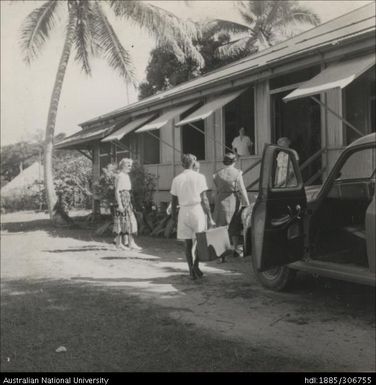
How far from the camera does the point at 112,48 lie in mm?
17734

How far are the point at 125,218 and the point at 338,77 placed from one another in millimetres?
4766

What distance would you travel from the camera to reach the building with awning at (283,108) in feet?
29.0

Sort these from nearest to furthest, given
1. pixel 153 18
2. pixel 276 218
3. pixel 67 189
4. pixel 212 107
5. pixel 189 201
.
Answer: pixel 276 218, pixel 189 201, pixel 212 107, pixel 153 18, pixel 67 189

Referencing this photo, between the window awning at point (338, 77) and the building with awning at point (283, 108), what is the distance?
Result: 0.8 inches

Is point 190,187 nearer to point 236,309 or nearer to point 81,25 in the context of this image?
point 236,309

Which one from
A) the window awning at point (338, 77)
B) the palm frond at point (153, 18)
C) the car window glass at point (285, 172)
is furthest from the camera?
the palm frond at point (153, 18)

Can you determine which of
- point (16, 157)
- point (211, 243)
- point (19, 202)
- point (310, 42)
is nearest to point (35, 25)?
point (310, 42)

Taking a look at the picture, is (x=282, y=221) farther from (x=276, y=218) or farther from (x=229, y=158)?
(x=229, y=158)

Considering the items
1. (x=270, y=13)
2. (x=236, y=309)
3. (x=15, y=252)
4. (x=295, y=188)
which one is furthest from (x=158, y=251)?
(x=270, y=13)

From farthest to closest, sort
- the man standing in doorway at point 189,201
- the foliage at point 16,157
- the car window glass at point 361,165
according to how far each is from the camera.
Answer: the foliage at point 16,157, the car window glass at point 361,165, the man standing in doorway at point 189,201

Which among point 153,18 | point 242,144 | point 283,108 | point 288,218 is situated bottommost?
point 288,218

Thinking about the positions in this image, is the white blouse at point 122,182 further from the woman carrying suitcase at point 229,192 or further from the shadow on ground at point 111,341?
the shadow on ground at point 111,341

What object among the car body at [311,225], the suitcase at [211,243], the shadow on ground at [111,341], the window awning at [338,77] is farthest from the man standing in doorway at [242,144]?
the shadow on ground at [111,341]

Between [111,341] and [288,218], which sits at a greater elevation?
[288,218]
